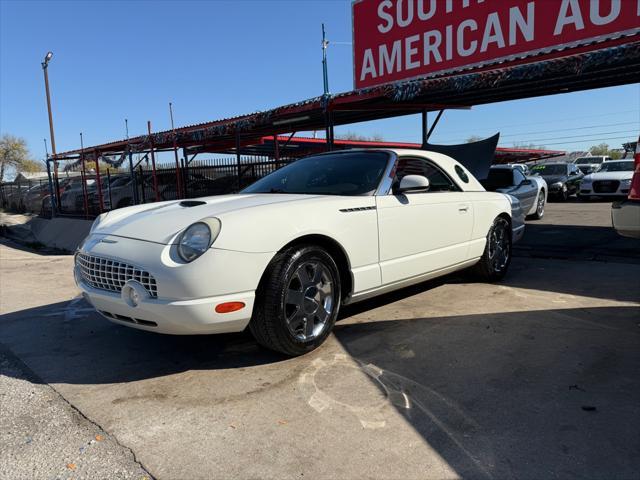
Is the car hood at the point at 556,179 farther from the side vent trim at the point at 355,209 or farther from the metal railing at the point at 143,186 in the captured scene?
the side vent trim at the point at 355,209

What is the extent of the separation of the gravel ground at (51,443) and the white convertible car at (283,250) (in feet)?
2.14

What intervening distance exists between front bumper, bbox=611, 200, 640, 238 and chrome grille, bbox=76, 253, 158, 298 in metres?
3.64

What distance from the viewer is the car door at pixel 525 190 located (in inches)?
423

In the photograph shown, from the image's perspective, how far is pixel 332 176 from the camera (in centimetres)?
418

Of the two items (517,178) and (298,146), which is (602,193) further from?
(298,146)

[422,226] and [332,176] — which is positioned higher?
[332,176]

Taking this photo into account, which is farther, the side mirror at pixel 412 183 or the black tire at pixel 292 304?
the side mirror at pixel 412 183

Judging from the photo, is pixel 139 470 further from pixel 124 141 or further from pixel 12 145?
pixel 12 145

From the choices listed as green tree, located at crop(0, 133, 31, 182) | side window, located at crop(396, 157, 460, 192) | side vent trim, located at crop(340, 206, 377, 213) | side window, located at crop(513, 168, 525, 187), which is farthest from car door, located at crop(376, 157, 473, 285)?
green tree, located at crop(0, 133, 31, 182)

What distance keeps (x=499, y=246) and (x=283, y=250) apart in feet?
10.8

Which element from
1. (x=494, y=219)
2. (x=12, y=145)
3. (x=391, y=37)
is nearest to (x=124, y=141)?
(x=391, y=37)

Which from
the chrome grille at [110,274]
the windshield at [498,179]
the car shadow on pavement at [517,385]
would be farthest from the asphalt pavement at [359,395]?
the windshield at [498,179]

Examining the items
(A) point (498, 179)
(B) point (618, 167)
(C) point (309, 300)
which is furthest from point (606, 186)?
(C) point (309, 300)

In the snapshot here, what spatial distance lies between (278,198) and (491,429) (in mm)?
2125
